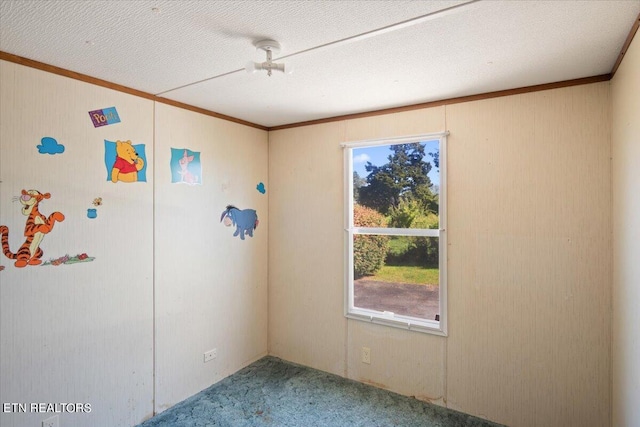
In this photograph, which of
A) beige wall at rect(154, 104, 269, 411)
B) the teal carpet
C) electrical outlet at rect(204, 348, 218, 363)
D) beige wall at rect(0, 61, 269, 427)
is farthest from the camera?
electrical outlet at rect(204, 348, 218, 363)

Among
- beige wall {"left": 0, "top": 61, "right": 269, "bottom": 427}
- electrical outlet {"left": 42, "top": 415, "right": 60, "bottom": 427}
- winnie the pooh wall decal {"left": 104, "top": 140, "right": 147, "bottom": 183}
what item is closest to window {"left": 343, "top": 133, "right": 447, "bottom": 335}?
beige wall {"left": 0, "top": 61, "right": 269, "bottom": 427}

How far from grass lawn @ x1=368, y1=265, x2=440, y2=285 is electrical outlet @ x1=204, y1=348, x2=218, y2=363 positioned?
58.9 inches

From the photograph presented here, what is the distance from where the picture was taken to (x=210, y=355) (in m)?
2.80

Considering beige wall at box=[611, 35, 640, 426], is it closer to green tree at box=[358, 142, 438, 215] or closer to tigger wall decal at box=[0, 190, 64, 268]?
green tree at box=[358, 142, 438, 215]

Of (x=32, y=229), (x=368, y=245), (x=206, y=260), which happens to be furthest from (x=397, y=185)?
(x=32, y=229)

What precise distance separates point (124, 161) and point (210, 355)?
5.63 feet

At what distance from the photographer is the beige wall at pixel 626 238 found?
1.50 metres

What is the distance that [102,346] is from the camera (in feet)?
6.92

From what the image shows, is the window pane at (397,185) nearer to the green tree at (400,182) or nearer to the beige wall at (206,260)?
the green tree at (400,182)

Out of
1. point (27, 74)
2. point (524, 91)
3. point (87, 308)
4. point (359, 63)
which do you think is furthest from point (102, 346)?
point (524, 91)

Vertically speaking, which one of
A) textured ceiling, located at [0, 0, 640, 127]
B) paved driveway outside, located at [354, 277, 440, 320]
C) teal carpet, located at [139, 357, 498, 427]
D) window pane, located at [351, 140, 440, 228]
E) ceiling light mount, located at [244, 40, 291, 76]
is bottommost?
teal carpet, located at [139, 357, 498, 427]

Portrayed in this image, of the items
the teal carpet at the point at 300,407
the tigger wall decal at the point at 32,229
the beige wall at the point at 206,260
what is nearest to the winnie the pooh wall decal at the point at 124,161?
the beige wall at the point at 206,260

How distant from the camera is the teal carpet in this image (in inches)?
90.7

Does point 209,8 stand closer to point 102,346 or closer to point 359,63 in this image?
point 359,63
